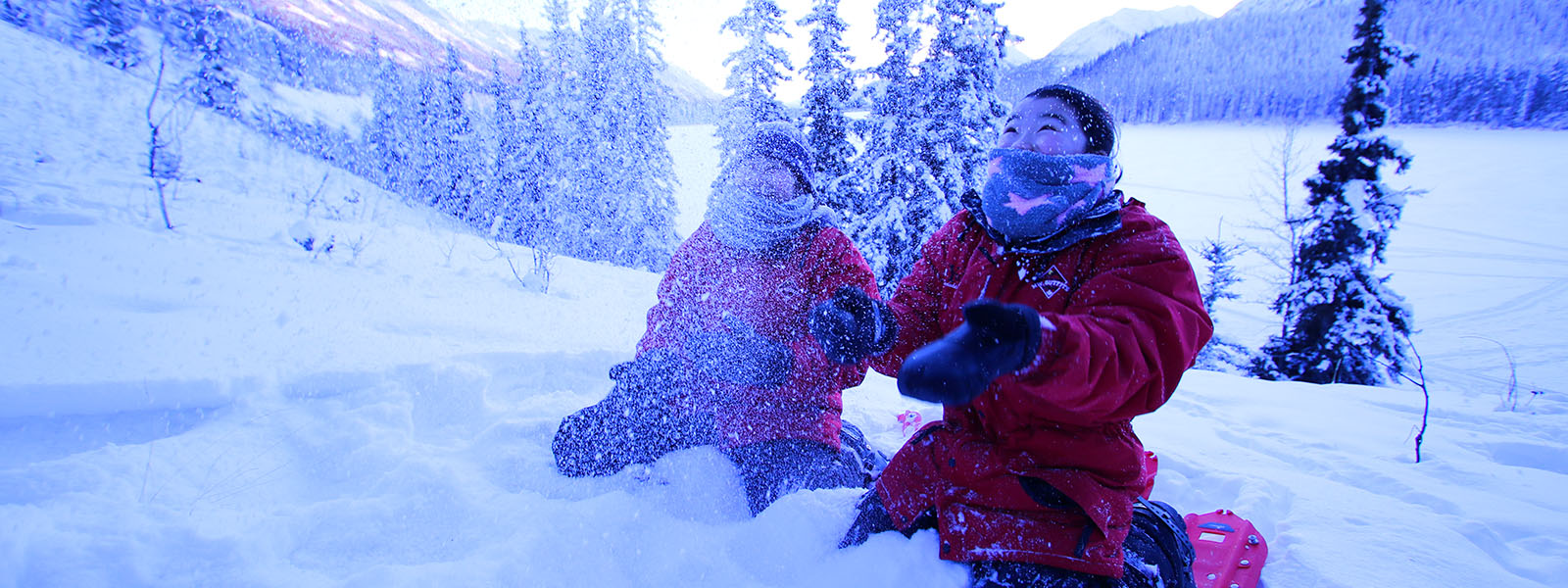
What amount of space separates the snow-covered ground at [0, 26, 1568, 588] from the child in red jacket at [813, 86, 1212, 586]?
0.21 metres

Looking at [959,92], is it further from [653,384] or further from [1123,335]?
[1123,335]

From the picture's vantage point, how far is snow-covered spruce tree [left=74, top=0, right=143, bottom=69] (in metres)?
9.80

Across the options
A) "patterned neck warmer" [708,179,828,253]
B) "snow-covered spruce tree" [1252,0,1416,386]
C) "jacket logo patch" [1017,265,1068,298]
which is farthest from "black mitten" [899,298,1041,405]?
"snow-covered spruce tree" [1252,0,1416,386]

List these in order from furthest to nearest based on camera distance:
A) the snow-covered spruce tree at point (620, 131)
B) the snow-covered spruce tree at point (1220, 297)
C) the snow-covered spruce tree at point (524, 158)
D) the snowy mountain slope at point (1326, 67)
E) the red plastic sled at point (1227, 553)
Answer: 1. the snowy mountain slope at point (1326, 67)
2. the snow-covered spruce tree at point (524, 158)
3. the snow-covered spruce tree at point (620, 131)
4. the snow-covered spruce tree at point (1220, 297)
5. the red plastic sled at point (1227, 553)

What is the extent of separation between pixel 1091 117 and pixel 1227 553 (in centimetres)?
174

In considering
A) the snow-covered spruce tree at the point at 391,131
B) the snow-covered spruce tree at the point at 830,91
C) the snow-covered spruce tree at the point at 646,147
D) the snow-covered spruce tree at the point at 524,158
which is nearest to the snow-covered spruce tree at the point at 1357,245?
the snow-covered spruce tree at the point at 830,91

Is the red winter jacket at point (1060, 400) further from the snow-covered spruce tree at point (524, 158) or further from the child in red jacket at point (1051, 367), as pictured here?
the snow-covered spruce tree at point (524, 158)

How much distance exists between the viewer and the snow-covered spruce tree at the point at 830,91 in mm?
11688

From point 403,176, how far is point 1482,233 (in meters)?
52.9

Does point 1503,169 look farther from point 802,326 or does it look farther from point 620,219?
point 802,326

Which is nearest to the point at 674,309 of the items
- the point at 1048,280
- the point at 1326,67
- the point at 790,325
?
the point at 790,325

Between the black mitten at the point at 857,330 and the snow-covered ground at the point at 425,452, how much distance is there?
53 centimetres

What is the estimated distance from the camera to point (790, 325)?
2.52 m

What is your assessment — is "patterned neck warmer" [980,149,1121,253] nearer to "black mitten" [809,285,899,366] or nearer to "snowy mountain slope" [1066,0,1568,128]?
"black mitten" [809,285,899,366]
